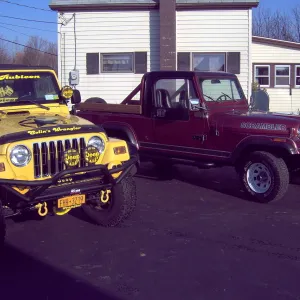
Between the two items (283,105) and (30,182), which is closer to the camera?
(30,182)

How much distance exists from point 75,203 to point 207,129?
331cm

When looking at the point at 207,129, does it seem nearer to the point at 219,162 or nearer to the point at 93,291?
the point at 219,162

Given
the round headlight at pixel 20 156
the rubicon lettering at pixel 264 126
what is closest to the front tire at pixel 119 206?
the round headlight at pixel 20 156

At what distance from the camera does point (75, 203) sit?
566 cm

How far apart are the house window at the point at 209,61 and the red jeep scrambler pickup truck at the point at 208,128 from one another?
8184 mm

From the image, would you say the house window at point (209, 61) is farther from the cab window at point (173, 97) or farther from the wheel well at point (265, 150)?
the wheel well at point (265, 150)

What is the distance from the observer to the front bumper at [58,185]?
5.18 meters

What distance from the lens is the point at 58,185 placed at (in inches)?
217

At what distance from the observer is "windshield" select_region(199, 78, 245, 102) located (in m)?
8.69

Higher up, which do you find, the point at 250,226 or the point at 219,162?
the point at 219,162

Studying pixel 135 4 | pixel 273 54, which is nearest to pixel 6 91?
pixel 135 4

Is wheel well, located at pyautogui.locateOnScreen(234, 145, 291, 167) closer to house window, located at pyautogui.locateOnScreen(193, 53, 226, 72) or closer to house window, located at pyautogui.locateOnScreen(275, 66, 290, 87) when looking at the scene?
house window, located at pyautogui.locateOnScreen(193, 53, 226, 72)

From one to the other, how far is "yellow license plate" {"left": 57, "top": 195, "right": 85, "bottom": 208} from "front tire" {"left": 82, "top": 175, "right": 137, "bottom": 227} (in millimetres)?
682

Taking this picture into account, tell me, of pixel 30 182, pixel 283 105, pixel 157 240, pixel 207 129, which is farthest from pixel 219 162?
pixel 283 105
